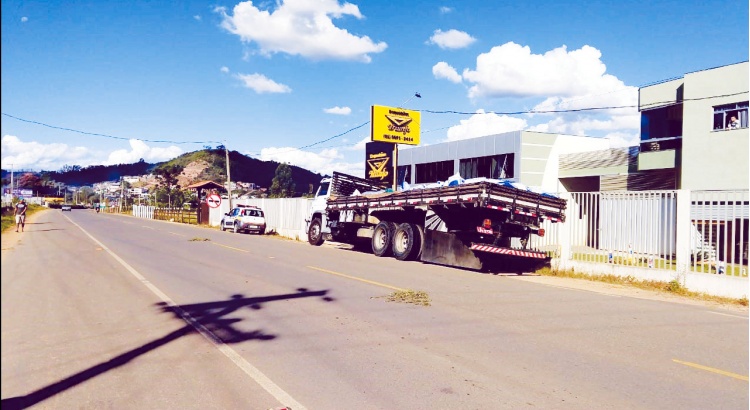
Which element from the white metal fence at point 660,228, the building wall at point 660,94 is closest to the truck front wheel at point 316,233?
the white metal fence at point 660,228

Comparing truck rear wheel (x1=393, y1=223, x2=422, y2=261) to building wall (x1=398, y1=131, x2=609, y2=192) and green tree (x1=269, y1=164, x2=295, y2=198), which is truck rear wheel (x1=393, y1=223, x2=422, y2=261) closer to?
building wall (x1=398, y1=131, x2=609, y2=192)

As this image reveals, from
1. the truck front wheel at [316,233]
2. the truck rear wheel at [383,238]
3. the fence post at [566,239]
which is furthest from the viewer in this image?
the truck front wheel at [316,233]

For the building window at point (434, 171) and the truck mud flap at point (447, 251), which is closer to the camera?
the truck mud flap at point (447, 251)

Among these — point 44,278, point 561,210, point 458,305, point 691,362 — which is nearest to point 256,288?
point 458,305

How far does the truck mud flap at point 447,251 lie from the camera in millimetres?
15281

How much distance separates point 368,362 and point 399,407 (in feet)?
4.20

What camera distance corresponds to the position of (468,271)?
50.3 feet

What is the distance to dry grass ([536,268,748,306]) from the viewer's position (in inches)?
443

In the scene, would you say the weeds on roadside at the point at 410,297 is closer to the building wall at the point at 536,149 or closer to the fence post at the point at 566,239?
the fence post at the point at 566,239

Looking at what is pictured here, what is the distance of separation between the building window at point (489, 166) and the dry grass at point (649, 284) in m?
22.6

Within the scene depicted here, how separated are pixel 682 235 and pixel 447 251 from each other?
6.03m

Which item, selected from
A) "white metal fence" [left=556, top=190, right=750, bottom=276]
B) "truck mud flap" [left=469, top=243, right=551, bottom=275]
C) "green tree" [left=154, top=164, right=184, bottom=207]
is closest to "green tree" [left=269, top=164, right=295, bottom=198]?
"green tree" [left=154, top=164, right=184, bottom=207]

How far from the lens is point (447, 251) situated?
15938 mm

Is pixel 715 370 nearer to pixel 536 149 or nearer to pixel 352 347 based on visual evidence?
pixel 352 347
